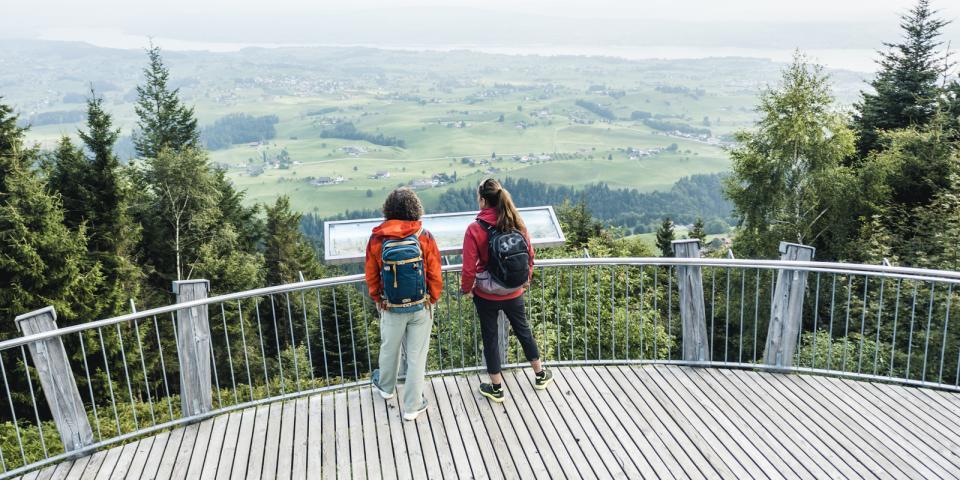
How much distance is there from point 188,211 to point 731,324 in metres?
26.7

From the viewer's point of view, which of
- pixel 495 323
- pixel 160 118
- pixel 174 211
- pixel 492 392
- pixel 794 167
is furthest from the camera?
pixel 160 118

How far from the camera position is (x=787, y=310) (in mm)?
5574

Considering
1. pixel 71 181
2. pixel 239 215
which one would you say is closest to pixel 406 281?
pixel 71 181

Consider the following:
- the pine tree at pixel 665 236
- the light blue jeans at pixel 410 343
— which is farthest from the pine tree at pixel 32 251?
the pine tree at pixel 665 236

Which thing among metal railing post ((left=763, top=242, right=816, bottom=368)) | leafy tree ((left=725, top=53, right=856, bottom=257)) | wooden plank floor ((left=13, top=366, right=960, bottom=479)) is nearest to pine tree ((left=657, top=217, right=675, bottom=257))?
leafy tree ((left=725, top=53, right=856, bottom=257))

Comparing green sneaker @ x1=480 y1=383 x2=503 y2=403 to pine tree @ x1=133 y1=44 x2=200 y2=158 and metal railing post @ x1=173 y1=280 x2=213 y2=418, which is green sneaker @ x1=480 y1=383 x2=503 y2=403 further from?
pine tree @ x1=133 y1=44 x2=200 y2=158

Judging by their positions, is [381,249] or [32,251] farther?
[32,251]

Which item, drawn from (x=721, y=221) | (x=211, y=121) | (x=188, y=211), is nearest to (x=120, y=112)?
(x=211, y=121)

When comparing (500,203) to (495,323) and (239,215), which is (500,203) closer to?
(495,323)

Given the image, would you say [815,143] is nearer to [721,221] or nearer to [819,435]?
[819,435]

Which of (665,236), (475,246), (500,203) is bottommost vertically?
(665,236)

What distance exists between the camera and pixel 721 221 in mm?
97812

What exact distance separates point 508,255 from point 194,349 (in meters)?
2.43

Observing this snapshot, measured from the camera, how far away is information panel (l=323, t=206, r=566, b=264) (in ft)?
16.5
